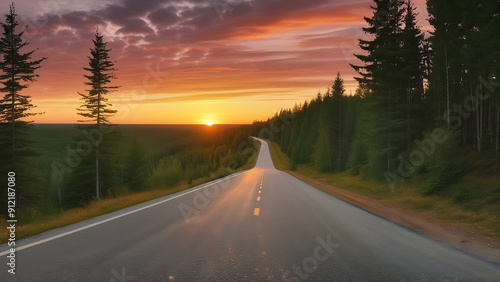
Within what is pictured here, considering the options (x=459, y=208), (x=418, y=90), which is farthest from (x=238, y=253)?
(x=418, y=90)

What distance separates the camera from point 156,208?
12.2 m

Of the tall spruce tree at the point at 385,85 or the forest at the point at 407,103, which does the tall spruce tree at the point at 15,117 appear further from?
the tall spruce tree at the point at 385,85

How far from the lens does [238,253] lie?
19.8 ft

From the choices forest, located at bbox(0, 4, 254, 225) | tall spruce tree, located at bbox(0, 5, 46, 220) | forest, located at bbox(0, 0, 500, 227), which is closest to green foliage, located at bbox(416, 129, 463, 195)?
forest, located at bbox(0, 0, 500, 227)

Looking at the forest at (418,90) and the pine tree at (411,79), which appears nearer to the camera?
the forest at (418,90)

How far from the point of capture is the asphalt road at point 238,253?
4879 mm

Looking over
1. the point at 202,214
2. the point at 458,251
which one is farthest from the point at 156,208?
the point at 458,251

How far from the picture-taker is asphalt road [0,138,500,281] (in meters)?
4.88

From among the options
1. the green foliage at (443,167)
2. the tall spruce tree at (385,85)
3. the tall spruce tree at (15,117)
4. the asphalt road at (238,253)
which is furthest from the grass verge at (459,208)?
the tall spruce tree at (15,117)

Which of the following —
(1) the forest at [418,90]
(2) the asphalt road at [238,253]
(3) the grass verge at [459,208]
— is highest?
(1) the forest at [418,90]

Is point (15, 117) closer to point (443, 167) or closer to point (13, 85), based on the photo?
point (13, 85)

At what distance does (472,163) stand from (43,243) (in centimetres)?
2316

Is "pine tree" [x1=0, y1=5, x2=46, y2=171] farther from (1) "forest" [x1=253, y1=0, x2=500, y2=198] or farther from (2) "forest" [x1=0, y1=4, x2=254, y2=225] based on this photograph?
(1) "forest" [x1=253, y1=0, x2=500, y2=198]

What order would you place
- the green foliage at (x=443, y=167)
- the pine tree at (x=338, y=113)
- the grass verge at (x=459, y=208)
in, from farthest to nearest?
the pine tree at (x=338, y=113) < the green foliage at (x=443, y=167) < the grass verge at (x=459, y=208)
